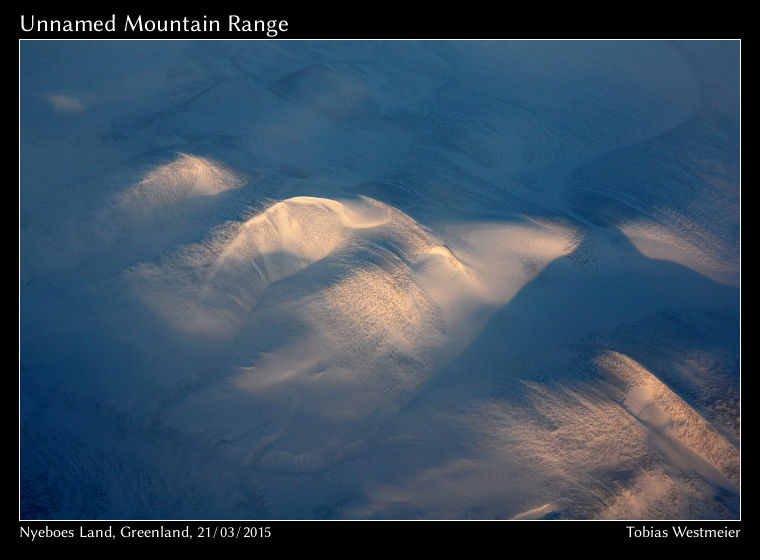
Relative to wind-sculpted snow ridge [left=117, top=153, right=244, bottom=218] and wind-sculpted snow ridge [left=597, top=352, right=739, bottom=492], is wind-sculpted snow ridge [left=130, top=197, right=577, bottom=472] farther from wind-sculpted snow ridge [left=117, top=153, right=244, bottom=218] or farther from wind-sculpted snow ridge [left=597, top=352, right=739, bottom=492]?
wind-sculpted snow ridge [left=597, top=352, right=739, bottom=492]

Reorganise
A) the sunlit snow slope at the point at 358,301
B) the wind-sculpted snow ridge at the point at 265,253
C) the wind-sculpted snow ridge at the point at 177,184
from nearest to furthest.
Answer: the sunlit snow slope at the point at 358,301 < the wind-sculpted snow ridge at the point at 265,253 < the wind-sculpted snow ridge at the point at 177,184

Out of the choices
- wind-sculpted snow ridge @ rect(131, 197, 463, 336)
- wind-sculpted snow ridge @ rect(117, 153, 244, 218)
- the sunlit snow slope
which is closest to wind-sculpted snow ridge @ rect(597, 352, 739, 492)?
the sunlit snow slope

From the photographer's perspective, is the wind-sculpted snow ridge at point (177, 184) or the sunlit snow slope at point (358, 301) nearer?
the sunlit snow slope at point (358, 301)

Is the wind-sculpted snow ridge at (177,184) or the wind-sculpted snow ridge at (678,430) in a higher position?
the wind-sculpted snow ridge at (177,184)

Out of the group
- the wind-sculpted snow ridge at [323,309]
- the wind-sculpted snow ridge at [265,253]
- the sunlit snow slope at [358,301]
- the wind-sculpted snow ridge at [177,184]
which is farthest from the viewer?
the wind-sculpted snow ridge at [177,184]

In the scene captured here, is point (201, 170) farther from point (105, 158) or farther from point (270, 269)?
point (270, 269)

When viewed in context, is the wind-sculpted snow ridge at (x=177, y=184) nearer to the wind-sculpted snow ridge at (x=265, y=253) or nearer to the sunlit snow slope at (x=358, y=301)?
the sunlit snow slope at (x=358, y=301)

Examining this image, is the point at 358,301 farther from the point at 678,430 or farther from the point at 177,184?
the point at 678,430

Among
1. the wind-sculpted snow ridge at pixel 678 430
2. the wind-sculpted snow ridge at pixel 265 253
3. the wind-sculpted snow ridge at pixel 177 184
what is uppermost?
the wind-sculpted snow ridge at pixel 177 184

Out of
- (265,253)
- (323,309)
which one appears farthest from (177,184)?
(323,309)

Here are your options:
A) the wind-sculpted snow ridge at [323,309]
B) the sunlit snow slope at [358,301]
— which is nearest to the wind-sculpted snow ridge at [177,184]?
the sunlit snow slope at [358,301]
